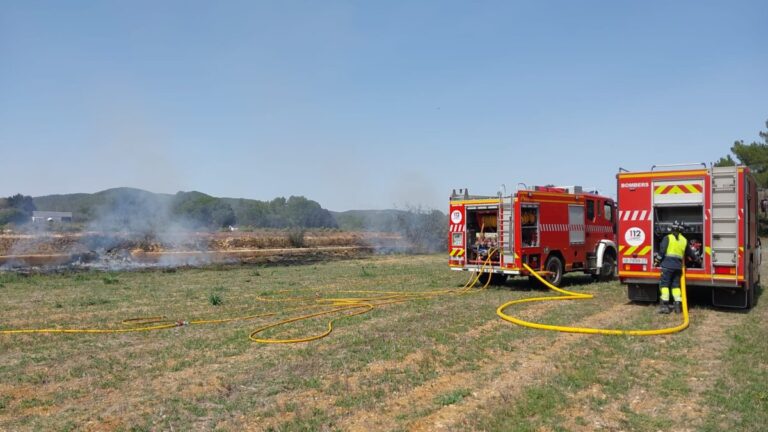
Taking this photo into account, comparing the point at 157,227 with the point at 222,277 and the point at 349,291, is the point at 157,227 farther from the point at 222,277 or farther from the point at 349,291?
the point at 349,291

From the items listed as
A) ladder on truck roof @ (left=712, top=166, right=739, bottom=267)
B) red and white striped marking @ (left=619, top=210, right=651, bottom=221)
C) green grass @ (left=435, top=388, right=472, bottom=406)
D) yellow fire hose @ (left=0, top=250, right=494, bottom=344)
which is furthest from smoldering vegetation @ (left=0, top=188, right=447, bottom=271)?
ladder on truck roof @ (left=712, top=166, right=739, bottom=267)

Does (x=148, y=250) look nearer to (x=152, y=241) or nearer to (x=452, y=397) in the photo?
(x=152, y=241)

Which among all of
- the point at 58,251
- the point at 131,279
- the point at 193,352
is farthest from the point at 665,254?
the point at 58,251

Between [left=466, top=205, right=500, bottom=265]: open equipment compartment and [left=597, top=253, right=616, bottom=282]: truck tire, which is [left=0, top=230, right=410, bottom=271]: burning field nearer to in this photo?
[left=466, top=205, right=500, bottom=265]: open equipment compartment

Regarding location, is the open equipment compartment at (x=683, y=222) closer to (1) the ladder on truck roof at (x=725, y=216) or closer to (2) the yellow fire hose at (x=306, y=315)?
(1) the ladder on truck roof at (x=725, y=216)

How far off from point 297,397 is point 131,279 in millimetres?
15878

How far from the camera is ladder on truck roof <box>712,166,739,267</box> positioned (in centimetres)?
1091

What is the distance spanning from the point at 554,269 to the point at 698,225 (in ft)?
14.7

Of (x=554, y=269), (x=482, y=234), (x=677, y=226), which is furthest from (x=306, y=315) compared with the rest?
(x=554, y=269)

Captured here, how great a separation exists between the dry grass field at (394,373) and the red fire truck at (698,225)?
0.58 m

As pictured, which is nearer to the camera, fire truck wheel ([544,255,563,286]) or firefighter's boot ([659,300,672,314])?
firefighter's boot ([659,300,672,314])

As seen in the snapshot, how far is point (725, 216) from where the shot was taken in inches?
435

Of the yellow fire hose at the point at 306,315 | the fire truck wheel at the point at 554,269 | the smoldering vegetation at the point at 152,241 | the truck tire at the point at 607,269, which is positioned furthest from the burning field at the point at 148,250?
the truck tire at the point at 607,269

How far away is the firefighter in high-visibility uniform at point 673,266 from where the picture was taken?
35.7ft
